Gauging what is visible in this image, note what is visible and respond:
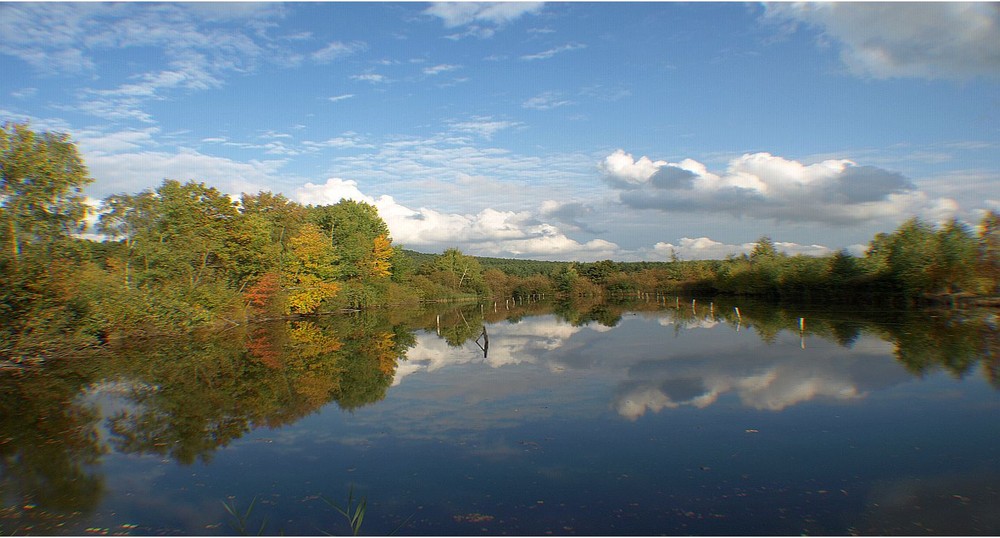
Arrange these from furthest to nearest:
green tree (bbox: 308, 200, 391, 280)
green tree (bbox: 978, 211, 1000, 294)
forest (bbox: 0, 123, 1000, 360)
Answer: green tree (bbox: 308, 200, 391, 280) → green tree (bbox: 978, 211, 1000, 294) → forest (bbox: 0, 123, 1000, 360)

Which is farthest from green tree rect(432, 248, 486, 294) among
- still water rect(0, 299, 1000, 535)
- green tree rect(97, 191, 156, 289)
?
still water rect(0, 299, 1000, 535)

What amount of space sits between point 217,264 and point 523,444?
123 ft

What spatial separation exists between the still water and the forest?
13.3ft

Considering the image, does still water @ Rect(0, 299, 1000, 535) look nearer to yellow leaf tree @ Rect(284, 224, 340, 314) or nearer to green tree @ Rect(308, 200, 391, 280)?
yellow leaf tree @ Rect(284, 224, 340, 314)

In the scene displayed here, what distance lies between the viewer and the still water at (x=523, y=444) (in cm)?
677

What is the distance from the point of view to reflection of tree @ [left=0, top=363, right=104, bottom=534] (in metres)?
7.46

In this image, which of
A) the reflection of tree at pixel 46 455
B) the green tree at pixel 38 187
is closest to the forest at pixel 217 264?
the green tree at pixel 38 187

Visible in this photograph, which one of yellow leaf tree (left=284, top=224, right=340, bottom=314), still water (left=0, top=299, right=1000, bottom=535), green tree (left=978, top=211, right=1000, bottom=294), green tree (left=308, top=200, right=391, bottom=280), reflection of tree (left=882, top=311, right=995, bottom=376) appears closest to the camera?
still water (left=0, top=299, right=1000, bottom=535)

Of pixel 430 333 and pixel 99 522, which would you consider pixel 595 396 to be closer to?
pixel 99 522

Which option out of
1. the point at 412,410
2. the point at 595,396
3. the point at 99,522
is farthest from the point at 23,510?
the point at 595,396

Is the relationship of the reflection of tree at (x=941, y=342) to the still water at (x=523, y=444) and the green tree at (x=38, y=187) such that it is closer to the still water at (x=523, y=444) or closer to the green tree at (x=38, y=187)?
the still water at (x=523, y=444)

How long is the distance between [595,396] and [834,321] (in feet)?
84.0

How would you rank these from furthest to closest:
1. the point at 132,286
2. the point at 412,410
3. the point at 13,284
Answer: the point at 132,286 < the point at 13,284 < the point at 412,410

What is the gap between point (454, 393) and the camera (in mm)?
14898
